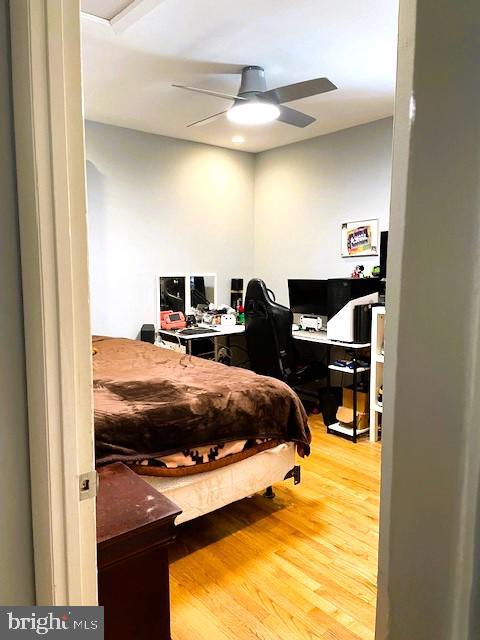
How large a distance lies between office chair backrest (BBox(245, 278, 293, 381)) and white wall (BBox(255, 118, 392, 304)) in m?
1.11

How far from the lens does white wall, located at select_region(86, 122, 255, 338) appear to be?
13.4ft

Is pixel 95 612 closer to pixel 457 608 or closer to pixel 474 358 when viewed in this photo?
pixel 457 608

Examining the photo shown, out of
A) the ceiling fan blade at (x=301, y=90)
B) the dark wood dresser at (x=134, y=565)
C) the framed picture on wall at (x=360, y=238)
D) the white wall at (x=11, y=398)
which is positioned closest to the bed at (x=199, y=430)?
the dark wood dresser at (x=134, y=565)

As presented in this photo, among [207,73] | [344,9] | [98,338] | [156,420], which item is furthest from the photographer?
[98,338]

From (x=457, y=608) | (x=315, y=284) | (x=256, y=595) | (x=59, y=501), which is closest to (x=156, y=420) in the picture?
(x=256, y=595)

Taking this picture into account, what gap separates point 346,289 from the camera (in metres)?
3.88

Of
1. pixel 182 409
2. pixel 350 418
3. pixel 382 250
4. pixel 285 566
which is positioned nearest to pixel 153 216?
pixel 382 250

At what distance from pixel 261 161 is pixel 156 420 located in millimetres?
3861

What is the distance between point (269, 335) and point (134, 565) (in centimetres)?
245

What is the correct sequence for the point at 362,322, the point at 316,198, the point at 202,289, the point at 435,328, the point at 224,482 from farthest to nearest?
the point at 202,289, the point at 316,198, the point at 362,322, the point at 224,482, the point at 435,328

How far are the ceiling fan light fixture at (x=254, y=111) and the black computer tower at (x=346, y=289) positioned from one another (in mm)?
1501

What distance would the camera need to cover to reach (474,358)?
339mm

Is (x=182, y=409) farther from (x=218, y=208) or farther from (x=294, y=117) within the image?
(x=218, y=208)

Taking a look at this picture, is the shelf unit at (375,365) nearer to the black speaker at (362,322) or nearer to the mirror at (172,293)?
the black speaker at (362,322)
